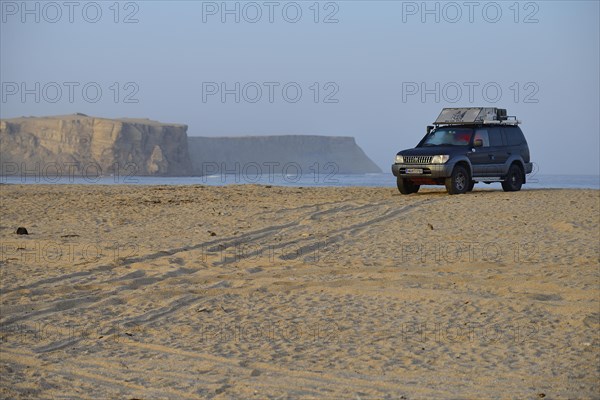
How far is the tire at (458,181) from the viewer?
20125mm

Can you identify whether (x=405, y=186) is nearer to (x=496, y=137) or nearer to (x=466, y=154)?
(x=466, y=154)

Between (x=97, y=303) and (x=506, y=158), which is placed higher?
(x=506, y=158)

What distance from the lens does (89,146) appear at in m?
96.6

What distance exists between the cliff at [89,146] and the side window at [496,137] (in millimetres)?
73592

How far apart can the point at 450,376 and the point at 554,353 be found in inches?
46.0

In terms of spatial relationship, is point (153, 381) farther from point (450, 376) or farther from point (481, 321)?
point (481, 321)

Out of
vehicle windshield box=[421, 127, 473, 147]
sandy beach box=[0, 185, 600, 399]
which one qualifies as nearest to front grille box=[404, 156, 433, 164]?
vehicle windshield box=[421, 127, 473, 147]

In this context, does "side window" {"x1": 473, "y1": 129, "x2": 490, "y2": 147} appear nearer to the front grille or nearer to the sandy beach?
the front grille

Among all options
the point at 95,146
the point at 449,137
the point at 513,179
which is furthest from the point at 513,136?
the point at 95,146

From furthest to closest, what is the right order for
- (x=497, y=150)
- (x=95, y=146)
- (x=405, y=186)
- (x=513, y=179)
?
(x=95, y=146)
(x=513, y=179)
(x=497, y=150)
(x=405, y=186)

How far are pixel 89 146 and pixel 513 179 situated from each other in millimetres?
80110

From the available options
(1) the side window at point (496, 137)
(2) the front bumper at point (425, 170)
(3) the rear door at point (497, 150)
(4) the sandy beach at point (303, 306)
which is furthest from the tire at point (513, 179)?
(4) the sandy beach at point (303, 306)

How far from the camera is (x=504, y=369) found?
6695 mm

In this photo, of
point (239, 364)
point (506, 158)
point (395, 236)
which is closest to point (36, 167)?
point (506, 158)
